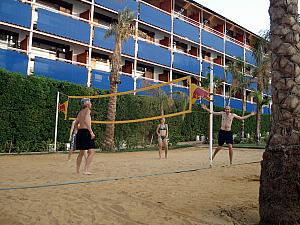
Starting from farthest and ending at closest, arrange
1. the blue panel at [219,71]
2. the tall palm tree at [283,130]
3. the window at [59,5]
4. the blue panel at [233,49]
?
the blue panel at [233,49]
the blue panel at [219,71]
the window at [59,5]
the tall palm tree at [283,130]

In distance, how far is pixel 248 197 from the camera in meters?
4.82

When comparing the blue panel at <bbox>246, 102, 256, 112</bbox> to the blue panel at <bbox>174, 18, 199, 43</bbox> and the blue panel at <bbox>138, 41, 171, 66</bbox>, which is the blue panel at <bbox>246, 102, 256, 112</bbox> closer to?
the blue panel at <bbox>174, 18, 199, 43</bbox>

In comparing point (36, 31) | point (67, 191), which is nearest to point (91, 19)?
point (36, 31)

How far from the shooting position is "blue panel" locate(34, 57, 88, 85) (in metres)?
20.2

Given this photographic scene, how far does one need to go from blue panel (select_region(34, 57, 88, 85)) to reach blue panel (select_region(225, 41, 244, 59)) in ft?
67.1

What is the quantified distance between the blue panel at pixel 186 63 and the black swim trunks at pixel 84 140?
941 inches

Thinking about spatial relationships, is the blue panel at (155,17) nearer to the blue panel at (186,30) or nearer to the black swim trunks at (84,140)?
the blue panel at (186,30)

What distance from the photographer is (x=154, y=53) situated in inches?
1104

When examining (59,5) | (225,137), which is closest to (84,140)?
(225,137)

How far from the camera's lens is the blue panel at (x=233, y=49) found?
120 feet

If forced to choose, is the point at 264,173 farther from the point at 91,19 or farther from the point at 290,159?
the point at 91,19

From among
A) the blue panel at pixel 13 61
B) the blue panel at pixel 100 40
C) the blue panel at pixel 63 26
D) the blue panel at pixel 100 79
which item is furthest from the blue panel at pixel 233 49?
the blue panel at pixel 13 61

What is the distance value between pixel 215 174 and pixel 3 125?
33.9ft

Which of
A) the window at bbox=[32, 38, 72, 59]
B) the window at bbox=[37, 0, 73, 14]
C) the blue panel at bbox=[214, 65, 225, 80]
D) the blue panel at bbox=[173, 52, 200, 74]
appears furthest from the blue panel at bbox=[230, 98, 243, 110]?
the window at bbox=[37, 0, 73, 14]
